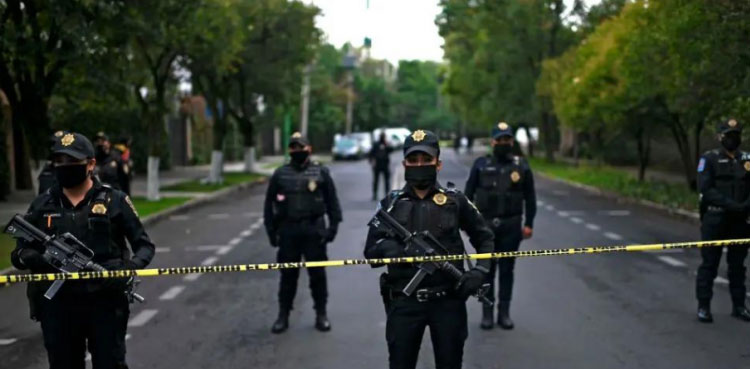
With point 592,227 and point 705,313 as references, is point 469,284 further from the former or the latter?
point 592,227

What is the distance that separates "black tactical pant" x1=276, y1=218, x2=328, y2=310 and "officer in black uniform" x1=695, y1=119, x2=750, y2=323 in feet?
11.2

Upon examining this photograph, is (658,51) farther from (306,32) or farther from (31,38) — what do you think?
(306,32)

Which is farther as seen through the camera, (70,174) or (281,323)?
(281,323)

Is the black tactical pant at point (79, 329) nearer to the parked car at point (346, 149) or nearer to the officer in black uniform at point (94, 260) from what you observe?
the officer in black uniform at point (94, 260)

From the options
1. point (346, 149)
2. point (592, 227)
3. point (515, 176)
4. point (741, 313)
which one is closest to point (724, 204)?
point (741, 313)

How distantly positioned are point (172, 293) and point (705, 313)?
548 centimetres

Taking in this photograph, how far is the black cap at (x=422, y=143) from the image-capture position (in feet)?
15.1

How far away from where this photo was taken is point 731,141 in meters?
7.46

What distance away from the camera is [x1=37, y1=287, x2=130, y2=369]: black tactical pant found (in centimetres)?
434

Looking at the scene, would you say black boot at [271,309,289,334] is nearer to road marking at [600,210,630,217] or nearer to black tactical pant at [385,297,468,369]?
black tactical pant at [385,297,468,369]

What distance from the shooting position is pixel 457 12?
45.1 m

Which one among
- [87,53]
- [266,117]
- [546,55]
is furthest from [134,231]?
[546,55]

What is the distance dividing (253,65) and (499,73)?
1581 centimetres

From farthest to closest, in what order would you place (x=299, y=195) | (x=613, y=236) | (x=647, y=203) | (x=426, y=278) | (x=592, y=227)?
(x=647, y=203), (x=592, y=227), (x=613, y=236), (x=299, y=195), (x=426, y=278)
